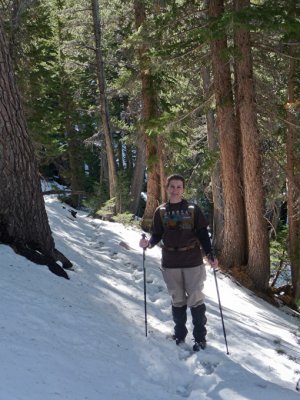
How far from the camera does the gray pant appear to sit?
574 centimetres

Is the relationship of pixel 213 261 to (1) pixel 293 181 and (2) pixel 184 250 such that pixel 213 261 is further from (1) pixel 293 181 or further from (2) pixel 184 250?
(1) pixel 293 181

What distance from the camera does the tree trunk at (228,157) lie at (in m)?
11.6

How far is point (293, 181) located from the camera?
1394 centimetres

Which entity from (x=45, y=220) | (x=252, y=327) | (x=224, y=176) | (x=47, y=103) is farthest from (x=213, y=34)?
(x=47, y=103)

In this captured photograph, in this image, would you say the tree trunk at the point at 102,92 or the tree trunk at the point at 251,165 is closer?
the tree trunk at the point at 251,165

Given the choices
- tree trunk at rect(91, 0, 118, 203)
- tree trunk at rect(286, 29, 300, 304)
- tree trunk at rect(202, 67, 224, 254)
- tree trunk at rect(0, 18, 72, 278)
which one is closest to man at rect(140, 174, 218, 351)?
tree trunk at rect(0, 18, 72, 278)

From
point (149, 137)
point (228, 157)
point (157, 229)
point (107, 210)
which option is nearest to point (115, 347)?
point (157, 229)

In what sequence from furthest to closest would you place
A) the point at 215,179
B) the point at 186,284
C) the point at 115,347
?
1. the point at 215,179
2. the point at 186,284
3. the point at 115,347

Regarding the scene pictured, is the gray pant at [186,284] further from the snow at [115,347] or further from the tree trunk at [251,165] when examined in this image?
the tree trunk at [251,165]

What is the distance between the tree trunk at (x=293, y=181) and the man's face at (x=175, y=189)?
7760 mm

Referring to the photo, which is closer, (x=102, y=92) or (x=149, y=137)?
(x=149, y=137)

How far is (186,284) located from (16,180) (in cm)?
308

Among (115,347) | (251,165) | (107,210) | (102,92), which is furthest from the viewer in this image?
(102,92)

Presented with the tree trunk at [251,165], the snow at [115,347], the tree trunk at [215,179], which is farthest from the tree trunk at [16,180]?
the tree trunk at [215,179]
